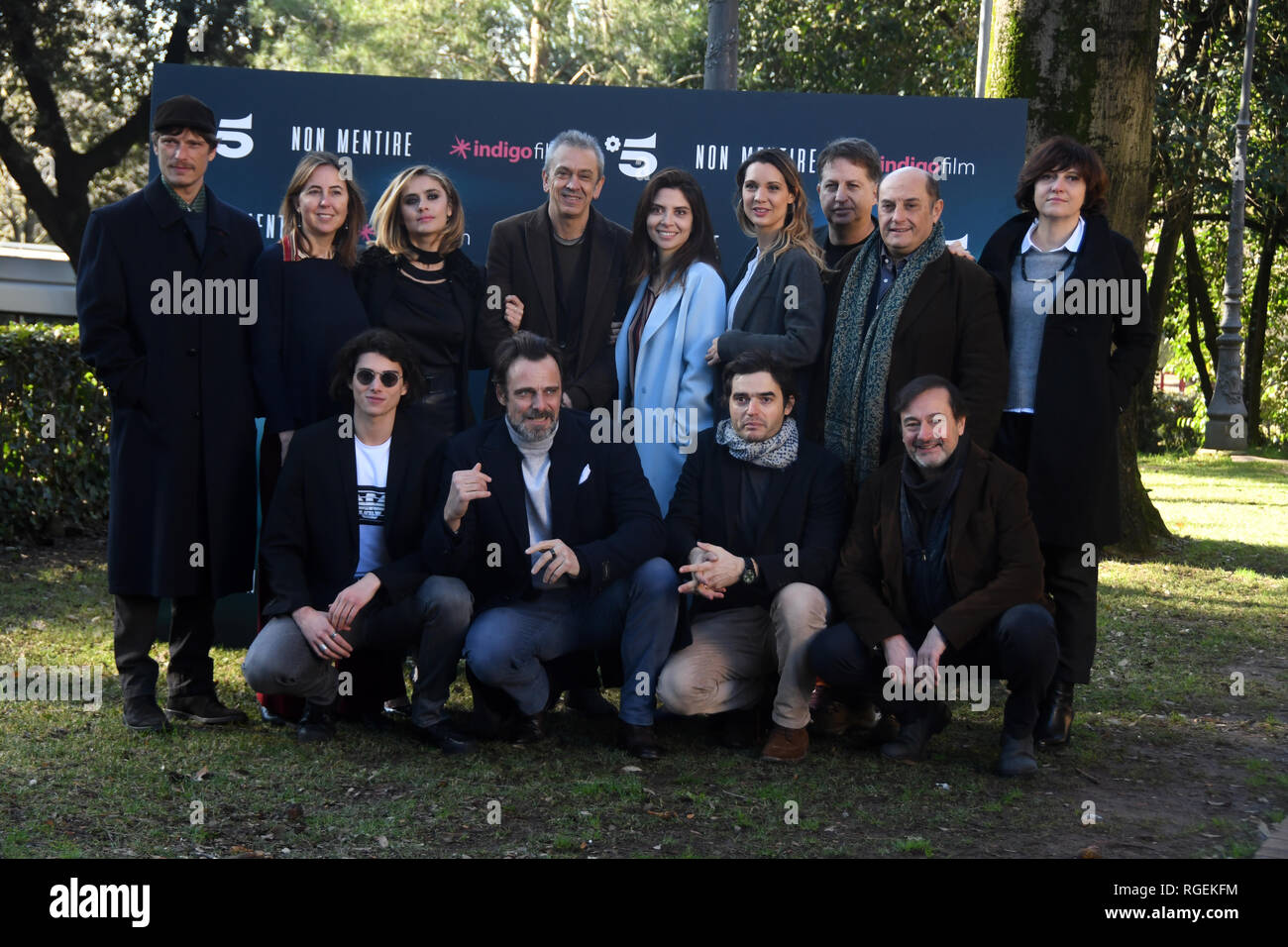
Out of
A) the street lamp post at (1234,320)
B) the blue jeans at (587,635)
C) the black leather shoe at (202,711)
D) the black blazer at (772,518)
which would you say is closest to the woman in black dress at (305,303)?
the black leather shoe at (202,711)

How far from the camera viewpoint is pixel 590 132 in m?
6.85

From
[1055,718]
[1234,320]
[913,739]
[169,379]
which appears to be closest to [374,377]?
[169,379]

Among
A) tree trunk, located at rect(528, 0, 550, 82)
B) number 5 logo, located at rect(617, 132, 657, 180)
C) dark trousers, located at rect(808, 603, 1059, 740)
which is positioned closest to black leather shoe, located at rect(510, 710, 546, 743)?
dark trousers, located at rect(808, 603, 1059, 740)

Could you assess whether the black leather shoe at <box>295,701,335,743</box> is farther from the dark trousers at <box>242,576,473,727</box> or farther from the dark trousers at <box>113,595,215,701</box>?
the dark trousers at <box>113,595,215,701</box>

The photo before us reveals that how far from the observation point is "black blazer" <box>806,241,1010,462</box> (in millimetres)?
5172

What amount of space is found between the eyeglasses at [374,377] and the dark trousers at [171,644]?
42.0 inches

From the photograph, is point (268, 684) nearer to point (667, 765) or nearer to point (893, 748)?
point (667, 765)

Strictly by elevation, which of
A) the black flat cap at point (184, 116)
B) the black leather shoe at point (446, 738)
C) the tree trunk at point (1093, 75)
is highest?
the tree trunk at point (1093, 75)

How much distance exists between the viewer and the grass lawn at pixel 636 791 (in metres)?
4.21

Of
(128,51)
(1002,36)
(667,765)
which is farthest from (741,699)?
(128,51)

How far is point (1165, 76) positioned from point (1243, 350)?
32.9 ft

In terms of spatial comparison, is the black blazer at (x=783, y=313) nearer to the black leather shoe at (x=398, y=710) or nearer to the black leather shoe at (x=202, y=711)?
the black leather shoe at (x=398, y=710)

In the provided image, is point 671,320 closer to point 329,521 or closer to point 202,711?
point 329,521

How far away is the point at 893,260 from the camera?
534 cm
